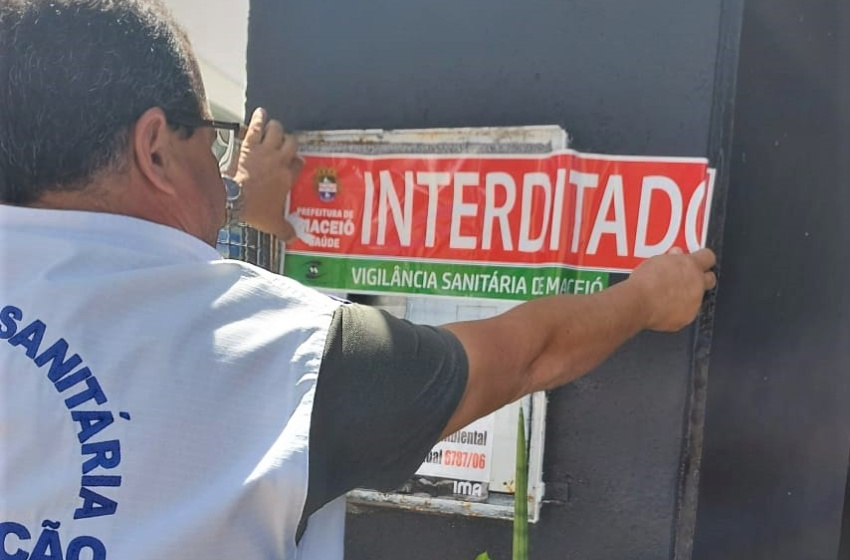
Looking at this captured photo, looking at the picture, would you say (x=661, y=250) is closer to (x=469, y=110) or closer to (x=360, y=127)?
(x=469, y=110)

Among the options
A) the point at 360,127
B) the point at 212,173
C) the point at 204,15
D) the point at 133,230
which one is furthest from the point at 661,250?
the point at 204,15

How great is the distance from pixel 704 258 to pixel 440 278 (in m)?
0.58

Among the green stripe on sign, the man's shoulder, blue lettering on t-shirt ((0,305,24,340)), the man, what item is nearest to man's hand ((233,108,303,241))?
the green stripe on sign

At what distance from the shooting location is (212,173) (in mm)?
1237

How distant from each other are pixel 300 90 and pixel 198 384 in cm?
112

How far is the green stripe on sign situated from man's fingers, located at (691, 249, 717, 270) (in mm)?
191

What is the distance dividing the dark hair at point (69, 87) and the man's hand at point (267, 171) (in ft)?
2.29

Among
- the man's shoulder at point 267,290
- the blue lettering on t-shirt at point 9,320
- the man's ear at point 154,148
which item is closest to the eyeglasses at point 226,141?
the man's ear at point 154,148

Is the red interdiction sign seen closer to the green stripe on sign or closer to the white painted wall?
the green stripe on sign

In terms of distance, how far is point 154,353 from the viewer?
97 centimetres

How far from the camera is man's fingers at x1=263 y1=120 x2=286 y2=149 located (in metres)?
1.83

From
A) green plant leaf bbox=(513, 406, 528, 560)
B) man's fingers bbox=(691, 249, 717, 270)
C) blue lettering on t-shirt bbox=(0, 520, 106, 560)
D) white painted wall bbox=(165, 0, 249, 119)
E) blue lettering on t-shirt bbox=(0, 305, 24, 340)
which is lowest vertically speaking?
green plant leaf bbox=(513, 406, 528, 560)

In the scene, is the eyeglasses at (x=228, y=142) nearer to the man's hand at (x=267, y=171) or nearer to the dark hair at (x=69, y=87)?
the man's hand at (x=267, y=171)

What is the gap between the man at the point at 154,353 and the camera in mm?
938
